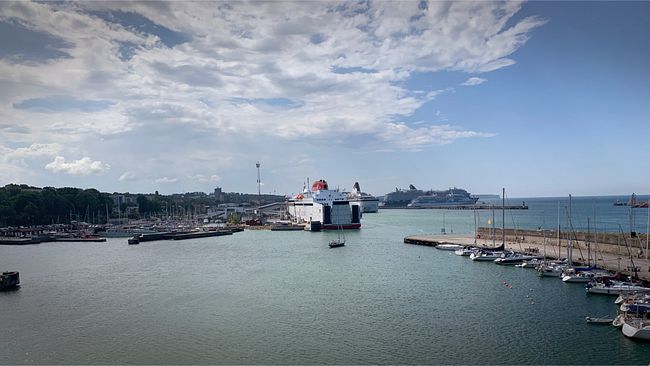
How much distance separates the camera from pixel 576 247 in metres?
46.2

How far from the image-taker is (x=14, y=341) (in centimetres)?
2416

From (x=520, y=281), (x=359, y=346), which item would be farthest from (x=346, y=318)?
(x=520, y=281)

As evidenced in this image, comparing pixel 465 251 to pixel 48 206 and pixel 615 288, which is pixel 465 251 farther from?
pixel 48 206

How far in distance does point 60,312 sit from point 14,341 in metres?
5.40

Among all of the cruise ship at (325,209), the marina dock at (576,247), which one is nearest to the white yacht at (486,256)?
the marina dock at (576,247)

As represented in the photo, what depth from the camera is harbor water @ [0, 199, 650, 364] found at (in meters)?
21.5

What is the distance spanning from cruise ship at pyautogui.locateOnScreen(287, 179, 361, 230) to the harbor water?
43.2m

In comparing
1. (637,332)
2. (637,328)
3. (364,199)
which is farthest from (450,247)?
(364,199)

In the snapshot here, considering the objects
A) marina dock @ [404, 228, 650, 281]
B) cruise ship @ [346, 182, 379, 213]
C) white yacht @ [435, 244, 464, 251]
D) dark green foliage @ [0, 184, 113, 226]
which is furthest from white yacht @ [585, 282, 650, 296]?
cruise ship @ [346, 182, 379, 213]

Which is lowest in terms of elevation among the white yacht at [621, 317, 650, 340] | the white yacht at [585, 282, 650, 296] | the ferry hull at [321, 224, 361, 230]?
the white yacht at [621, 317, 650, 340]

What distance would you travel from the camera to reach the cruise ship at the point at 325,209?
91.7 meters

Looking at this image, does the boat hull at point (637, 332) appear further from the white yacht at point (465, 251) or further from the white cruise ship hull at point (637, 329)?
the white yacht at point (465, 251)

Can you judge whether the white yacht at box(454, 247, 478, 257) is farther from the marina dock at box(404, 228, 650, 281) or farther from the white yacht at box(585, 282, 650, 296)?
the white yacht at box(585, 282, 650, 296)

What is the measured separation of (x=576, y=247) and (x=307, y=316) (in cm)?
3126
